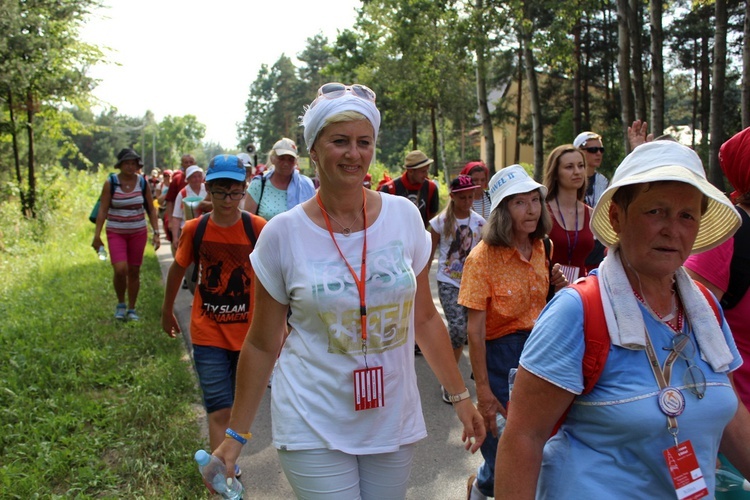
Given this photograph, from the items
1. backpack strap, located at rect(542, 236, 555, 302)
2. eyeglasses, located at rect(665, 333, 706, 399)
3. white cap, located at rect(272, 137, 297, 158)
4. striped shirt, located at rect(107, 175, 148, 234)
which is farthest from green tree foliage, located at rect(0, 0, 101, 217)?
eyeglasses, located at rect(665, 333, 706, 399)

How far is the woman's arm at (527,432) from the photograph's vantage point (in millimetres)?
1783

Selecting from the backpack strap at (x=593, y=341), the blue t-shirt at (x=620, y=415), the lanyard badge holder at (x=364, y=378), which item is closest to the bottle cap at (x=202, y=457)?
the lanyard badge holder at (x=364, y=378)

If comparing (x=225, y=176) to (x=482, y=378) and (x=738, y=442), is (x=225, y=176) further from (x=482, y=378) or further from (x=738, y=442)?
(x=738, y=442)

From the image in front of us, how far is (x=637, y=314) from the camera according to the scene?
1.75 metres

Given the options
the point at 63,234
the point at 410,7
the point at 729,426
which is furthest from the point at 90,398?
the point at 410,7

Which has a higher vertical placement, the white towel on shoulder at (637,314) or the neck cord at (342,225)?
the neck cord at (342,225)

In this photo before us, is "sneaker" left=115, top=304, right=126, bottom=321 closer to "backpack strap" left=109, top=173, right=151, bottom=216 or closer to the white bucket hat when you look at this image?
"backpack strap" left=109, top=173, right=151, bottom=216

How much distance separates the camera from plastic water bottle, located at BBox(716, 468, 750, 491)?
222 centimetres

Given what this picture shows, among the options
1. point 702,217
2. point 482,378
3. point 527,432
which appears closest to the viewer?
point 527,432

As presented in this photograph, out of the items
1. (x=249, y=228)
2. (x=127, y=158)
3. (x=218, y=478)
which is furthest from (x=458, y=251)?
(x=127, y=158)

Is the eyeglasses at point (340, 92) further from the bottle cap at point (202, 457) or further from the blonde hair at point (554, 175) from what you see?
the blonde hair at point (554, 175)

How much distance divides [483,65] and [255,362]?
70.3 feet

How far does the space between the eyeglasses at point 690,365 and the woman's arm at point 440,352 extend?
118cm

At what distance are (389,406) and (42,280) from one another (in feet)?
35.4
